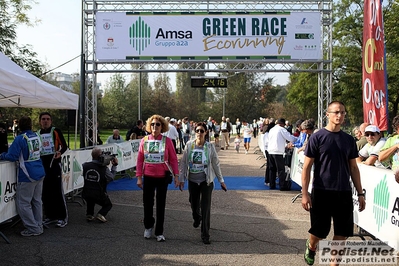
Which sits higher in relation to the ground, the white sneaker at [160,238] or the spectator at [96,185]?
the spectator at [96,185]

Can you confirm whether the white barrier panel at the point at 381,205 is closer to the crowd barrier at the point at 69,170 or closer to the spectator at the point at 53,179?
the spectator at the point at 53,179

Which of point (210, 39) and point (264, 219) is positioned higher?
point (210, 39)

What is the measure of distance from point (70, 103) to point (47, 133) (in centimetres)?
263

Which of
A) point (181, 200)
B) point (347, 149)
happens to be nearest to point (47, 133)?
point (181, 200)

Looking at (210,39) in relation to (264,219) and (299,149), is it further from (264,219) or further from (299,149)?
(264,219)

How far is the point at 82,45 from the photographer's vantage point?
17969 mm

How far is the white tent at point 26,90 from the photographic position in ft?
24.2

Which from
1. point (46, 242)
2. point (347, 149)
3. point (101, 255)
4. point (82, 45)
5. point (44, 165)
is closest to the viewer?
point (347, 149)

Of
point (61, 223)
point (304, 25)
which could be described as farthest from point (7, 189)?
point (304, 25)

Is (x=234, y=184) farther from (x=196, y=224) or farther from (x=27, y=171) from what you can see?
(x=27, y=171)

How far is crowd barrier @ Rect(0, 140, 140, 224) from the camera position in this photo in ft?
23.4

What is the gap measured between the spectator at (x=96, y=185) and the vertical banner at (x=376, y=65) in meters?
4.83

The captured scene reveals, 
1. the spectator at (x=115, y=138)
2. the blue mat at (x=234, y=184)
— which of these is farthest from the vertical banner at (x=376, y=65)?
the spectator at (x=115, y=138)

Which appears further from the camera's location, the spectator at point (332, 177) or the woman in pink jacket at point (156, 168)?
the woman in pink jacket at point (156, 168)
